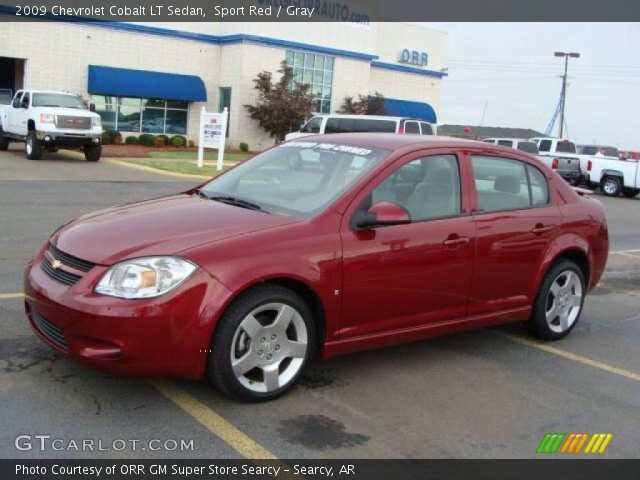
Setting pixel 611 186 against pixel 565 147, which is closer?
pixel 611 186

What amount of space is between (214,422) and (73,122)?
767 inches

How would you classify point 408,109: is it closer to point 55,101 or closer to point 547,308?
point 55,101

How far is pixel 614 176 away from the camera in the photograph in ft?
84.3

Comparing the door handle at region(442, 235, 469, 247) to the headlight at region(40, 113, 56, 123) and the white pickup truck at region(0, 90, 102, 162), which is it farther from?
the headlight at region(40, 113, 56, 123)

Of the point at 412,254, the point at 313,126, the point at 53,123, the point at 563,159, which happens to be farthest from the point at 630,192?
the point at 412,254

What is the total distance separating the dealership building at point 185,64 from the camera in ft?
105

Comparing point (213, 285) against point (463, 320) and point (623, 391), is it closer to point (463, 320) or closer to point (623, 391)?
point (463, 320)

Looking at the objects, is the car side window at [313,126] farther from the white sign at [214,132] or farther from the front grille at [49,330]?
the front grille at [49,330]

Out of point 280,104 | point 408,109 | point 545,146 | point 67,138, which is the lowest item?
point 67,138

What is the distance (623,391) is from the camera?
16.2ft

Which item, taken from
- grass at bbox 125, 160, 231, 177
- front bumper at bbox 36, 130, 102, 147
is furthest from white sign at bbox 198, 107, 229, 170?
front bumper at bbox 36, 130, 102, 147

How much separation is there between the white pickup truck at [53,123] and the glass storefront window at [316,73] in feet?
58.1

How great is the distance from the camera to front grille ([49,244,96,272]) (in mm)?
4054
